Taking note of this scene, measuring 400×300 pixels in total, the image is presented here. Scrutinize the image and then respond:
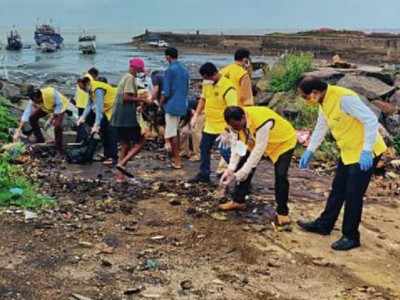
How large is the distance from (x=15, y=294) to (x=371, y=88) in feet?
31.9

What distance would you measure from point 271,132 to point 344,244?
1286 mm

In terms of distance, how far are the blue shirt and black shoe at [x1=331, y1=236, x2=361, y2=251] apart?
142 inches

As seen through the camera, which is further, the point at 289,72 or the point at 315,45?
the point at 315,45

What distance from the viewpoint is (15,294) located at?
5.03m

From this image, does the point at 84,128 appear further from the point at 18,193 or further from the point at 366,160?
the point at 366,160

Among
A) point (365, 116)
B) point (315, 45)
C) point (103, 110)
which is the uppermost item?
point (365, 116)

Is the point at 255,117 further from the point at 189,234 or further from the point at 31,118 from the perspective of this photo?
the point at 31,118

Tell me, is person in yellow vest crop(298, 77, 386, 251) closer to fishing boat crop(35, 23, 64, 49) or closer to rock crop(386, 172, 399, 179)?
rock crop(386, 172, 399, 179)

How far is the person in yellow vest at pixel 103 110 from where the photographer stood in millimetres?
9680

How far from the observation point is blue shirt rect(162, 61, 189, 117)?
9141mm

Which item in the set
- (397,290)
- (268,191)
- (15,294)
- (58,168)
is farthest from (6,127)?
(397,290)

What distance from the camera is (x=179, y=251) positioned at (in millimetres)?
6145

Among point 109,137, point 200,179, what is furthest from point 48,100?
point 200,179

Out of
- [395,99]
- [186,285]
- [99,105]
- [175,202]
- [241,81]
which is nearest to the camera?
[186,285]
